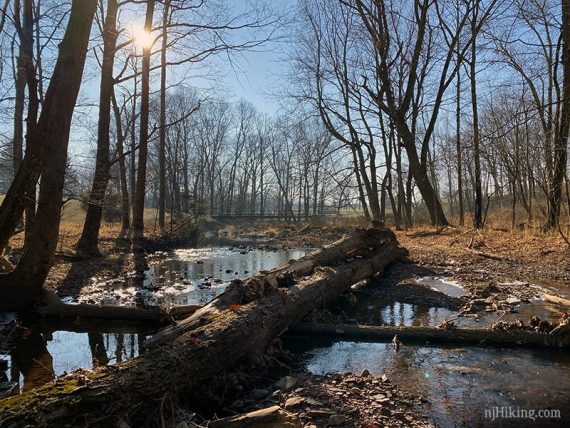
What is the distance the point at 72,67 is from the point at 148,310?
4300 mm

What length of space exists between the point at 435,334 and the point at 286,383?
2.47 m

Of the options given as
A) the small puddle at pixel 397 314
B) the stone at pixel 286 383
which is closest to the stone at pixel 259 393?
the stone at pixel 286 383

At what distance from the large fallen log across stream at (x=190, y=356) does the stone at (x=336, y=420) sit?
4.39 feet

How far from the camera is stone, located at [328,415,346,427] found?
11.8 feet

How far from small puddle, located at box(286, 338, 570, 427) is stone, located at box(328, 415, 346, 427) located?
0.82 m

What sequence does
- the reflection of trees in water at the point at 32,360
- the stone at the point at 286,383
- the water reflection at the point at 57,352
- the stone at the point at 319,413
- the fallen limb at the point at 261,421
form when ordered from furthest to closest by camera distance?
the water reflection at the point at 57,352, the reflection of trees in water at the point at 32,360, the stone at the point at 286,383, the stone at the point at 319,413, the fallen limb at the point at 261,421

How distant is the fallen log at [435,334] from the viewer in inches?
223

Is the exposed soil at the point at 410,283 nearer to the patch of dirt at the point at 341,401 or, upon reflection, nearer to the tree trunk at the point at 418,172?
the patch of dirt at the point at 341,401

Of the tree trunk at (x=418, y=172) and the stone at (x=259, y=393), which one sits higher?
the tree trunk at (x=418, y=172)

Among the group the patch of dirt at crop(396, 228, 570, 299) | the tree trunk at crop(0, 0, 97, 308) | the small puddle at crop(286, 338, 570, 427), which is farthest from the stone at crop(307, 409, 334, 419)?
the tree trunk at crop(0, 0, 97, 308)

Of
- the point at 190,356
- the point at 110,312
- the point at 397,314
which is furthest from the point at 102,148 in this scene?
the point at 190,356

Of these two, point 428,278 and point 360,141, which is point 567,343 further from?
point 360,141

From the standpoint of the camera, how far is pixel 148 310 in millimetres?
7074

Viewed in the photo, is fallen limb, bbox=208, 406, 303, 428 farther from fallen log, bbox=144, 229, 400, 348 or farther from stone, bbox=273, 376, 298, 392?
fallen log, bbox=144, 229, 400, 348
